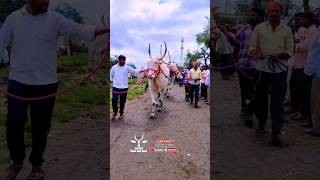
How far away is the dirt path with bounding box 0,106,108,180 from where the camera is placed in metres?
4.30

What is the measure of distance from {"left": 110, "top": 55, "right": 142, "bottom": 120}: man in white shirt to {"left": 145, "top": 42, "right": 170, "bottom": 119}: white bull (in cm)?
25

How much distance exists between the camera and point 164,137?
5.14 metres

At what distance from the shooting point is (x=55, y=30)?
3.97 m

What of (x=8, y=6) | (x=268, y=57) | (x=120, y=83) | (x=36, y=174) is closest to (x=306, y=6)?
(x=268, y=57)

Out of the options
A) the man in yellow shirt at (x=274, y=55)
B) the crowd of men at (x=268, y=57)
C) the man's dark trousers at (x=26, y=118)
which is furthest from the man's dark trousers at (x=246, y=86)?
the man's dark trousers at (x=26, y=118)

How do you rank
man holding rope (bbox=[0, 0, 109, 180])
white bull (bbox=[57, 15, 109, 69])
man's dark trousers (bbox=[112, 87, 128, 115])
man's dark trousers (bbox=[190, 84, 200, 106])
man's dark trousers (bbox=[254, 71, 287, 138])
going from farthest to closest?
man's dark trousers (bbox=[190, 84, 200, 106])
man's dark trousers (bbox=[112, 87, 128, 115])
man's dark trousers (bbox=[254, 71, 287, 138])
white bull (bbox=[57, 15, 109, 69])
man holding rope (bbox=[0, 0, 109, 180])

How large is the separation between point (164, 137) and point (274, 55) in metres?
1.34

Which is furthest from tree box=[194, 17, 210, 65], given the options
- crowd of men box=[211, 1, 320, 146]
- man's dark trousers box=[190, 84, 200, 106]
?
man's dark trousers box=[190, 84, 200, 106]

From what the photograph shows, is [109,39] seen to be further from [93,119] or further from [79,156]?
[93,119]

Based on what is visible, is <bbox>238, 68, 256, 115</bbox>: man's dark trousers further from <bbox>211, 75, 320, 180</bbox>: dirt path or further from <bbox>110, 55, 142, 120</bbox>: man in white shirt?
<bbox>110, 55, 142, 120</bbox>: man in white shirt

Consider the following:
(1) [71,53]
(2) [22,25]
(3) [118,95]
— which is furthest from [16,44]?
(3) [118,95]

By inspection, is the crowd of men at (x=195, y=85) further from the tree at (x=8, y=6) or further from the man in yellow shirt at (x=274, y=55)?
the tree at (x=8, y=6)

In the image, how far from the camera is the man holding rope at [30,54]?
12.8 ft

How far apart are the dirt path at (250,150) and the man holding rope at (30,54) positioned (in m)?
1.58
